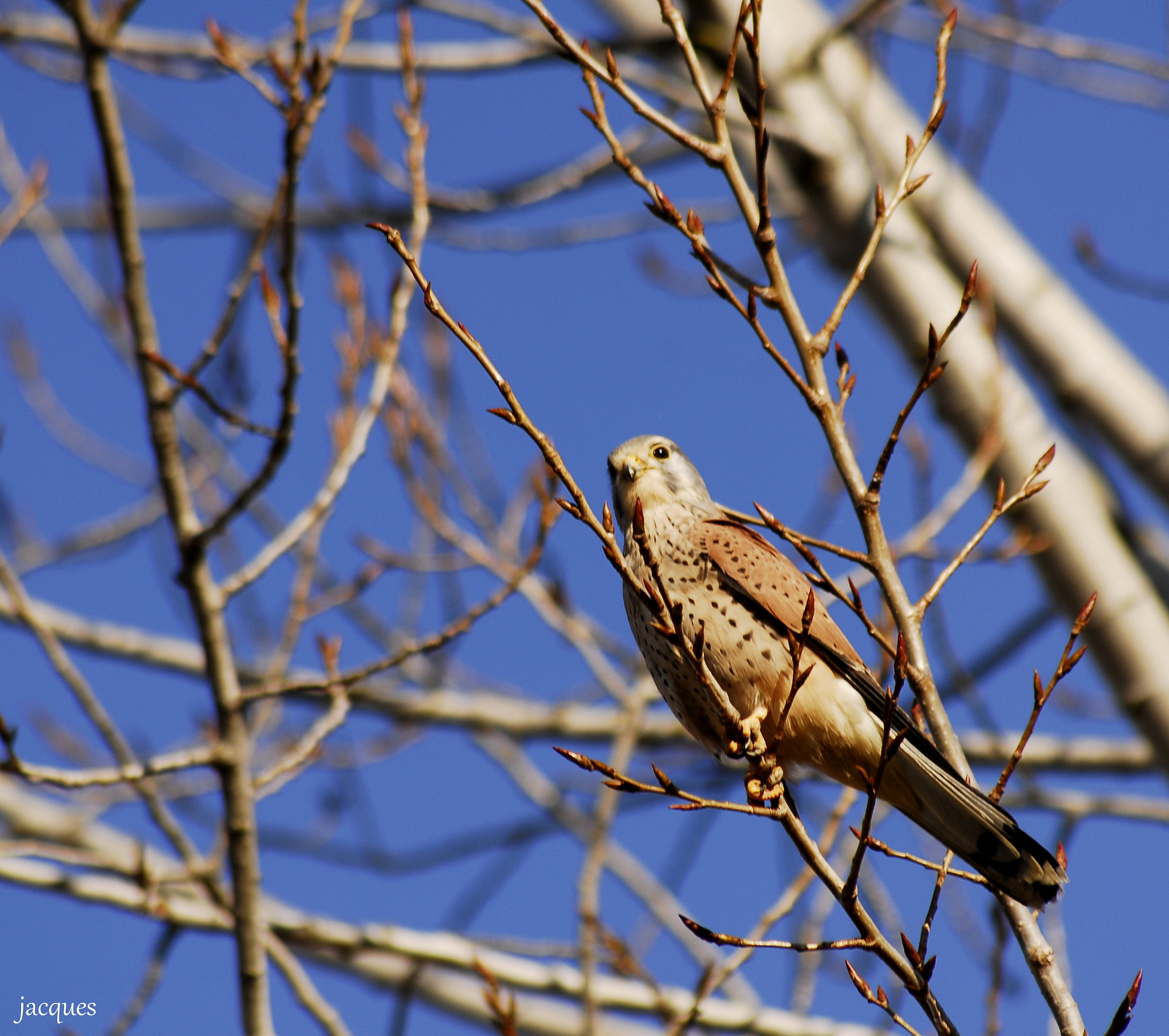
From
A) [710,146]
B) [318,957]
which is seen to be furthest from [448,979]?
[710,146]

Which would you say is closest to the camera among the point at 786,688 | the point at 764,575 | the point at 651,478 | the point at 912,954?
the point at 912,954

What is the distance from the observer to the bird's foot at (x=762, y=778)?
2035 millimetres

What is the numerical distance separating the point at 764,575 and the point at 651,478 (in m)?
0.61

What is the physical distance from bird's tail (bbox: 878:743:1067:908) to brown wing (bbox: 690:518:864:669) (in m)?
0.30

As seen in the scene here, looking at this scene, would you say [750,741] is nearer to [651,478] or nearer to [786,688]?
[786,688]

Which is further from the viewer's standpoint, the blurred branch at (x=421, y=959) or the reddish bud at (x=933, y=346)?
the blurred branch at (x=421, y=959)

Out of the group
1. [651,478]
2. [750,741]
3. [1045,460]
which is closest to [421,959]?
[651,478]

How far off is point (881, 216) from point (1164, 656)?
200 cm

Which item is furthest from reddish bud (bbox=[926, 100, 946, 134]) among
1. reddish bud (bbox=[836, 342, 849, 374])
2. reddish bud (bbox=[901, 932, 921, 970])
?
reddish bud (bbox=[901, 932, 921, 970])

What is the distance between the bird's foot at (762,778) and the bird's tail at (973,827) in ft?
1.22

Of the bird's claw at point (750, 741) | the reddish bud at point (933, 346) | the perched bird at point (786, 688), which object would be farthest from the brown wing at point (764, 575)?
the reddish bud at point (933, 346)

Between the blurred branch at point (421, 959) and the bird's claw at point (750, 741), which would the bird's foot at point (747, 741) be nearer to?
the bird's claw at point (750, 741)

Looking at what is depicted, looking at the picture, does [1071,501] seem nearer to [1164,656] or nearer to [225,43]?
[1164,656]

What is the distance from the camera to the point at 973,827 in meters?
2.39
